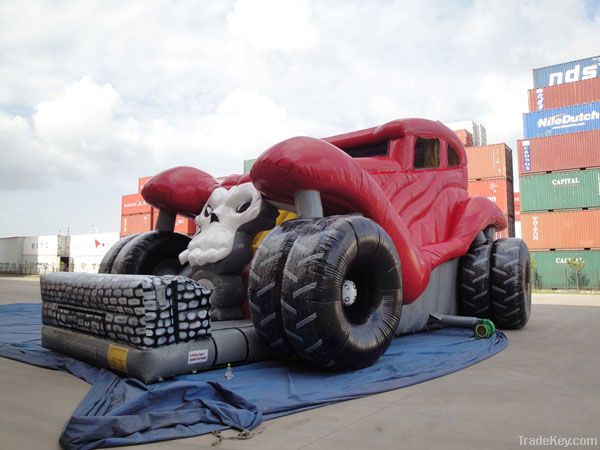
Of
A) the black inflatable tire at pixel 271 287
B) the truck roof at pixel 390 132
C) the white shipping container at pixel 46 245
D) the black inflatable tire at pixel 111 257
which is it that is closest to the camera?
the black inflatable tire at pixel 271 287

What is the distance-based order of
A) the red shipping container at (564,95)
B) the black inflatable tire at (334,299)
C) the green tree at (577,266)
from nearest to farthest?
the black inflatable tire at (334,299)
the green tree at (577,266)
the red shipping container at (564,95)

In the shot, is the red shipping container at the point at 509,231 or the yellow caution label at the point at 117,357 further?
the red shipping container at the point at 509,231

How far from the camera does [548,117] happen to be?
23.2m

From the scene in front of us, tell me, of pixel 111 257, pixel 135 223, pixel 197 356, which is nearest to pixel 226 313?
pixel 197 356

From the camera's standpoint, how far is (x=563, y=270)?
71.3ft

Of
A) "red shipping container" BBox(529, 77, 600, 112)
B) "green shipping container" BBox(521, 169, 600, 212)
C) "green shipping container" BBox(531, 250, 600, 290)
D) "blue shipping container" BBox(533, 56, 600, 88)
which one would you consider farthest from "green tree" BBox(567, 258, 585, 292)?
"blue shipping container" BBox(533, 56, 600, 88)

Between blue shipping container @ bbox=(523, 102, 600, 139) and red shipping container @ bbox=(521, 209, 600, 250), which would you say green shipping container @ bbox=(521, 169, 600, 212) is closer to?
red shipping container @ bbox=(521, 209, 600, 250)

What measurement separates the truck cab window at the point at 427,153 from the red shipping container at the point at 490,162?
1870cm

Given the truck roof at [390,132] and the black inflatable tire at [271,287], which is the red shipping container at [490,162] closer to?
the truck roof at [390,132]

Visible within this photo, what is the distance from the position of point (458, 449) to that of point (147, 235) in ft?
15.5

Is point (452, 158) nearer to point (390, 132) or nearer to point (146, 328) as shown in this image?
point (390, 132)

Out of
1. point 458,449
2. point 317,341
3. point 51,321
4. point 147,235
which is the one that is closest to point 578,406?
point 458,449

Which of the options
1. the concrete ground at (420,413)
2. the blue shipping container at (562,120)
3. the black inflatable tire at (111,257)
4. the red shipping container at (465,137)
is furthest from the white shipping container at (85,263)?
the concrete ground at (420,413)

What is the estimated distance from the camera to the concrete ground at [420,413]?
237cm
